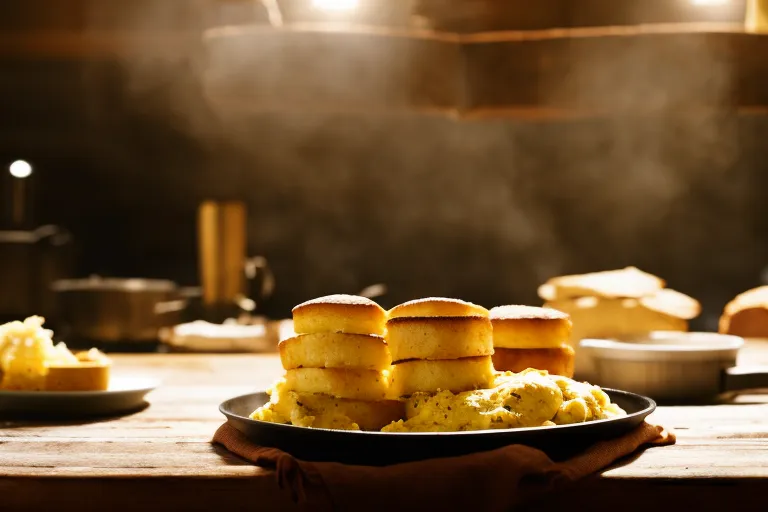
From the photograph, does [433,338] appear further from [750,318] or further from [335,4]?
[750,318]

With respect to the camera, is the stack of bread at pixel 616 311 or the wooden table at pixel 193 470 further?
the stack of bread at pixel 616 311

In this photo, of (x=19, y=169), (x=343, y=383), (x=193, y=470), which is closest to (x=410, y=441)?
(x=343, y=383)

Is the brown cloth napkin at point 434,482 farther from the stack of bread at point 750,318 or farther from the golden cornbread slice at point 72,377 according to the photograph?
the stack of bread at point 750,318

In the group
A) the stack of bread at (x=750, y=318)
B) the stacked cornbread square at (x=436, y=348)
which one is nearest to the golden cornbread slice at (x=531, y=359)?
the stacked cornbread square at (x=436, y=348)

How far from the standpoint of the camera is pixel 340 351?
1246 millimetres

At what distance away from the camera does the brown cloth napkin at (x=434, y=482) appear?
3.45 feet

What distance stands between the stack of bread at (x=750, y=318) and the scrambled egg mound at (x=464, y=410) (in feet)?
9.12

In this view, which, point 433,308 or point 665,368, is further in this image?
point 665,368

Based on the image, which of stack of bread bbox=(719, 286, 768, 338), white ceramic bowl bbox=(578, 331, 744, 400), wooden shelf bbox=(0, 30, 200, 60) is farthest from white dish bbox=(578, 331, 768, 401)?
wooden shelf bbox=(0, 30, 200, 60)

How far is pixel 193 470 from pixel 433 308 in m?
0.42

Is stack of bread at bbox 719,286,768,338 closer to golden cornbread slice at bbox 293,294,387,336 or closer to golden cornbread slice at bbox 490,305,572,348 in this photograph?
golden cornbread slice at bbox 490,305,572,348

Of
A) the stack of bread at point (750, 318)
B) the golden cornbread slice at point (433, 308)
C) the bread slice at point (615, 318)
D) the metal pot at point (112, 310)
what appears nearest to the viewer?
the golden cornbread slice at point (433, 308)

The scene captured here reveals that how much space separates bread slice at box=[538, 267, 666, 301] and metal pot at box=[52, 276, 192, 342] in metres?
2.30

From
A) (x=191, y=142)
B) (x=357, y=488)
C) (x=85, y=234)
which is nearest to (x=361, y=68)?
(x=357, y=488)
